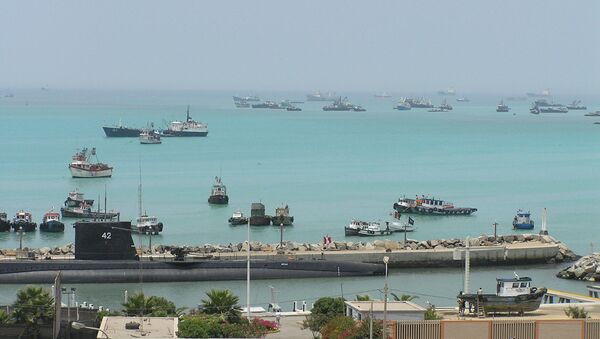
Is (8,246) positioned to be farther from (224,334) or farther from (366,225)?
(224,334)

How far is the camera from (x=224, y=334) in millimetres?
27172

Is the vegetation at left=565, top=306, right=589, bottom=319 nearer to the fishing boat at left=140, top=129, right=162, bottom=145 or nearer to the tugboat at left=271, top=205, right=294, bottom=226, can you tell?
the tugboat at left=271, top=205, right=294, bottom=226

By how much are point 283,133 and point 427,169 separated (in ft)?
181

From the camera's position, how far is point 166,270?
153 ft

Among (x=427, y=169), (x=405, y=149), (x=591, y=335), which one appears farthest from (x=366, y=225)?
(x=405, y=149)

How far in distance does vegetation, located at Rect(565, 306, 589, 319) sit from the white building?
320 cm

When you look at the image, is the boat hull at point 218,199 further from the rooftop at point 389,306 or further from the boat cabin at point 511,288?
the boat cabin at point 511,288

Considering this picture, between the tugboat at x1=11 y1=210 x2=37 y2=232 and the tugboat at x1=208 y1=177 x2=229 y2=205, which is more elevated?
the tugboat at x1=208 y1=177 x2=229 y2=205

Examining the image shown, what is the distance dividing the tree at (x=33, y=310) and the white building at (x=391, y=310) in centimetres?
649

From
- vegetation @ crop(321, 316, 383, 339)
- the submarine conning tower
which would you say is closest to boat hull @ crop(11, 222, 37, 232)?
the submarine conning tower

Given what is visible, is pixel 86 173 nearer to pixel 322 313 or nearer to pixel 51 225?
pixel 51 225

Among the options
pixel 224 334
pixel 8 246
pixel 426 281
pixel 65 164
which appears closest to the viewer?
pixel 224 334

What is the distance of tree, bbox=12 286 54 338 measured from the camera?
89.8 ft

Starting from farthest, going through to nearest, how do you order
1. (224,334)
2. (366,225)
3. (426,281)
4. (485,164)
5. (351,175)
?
(485,164)
(351,175)
(366,225)
(426,281)
(224,334)
